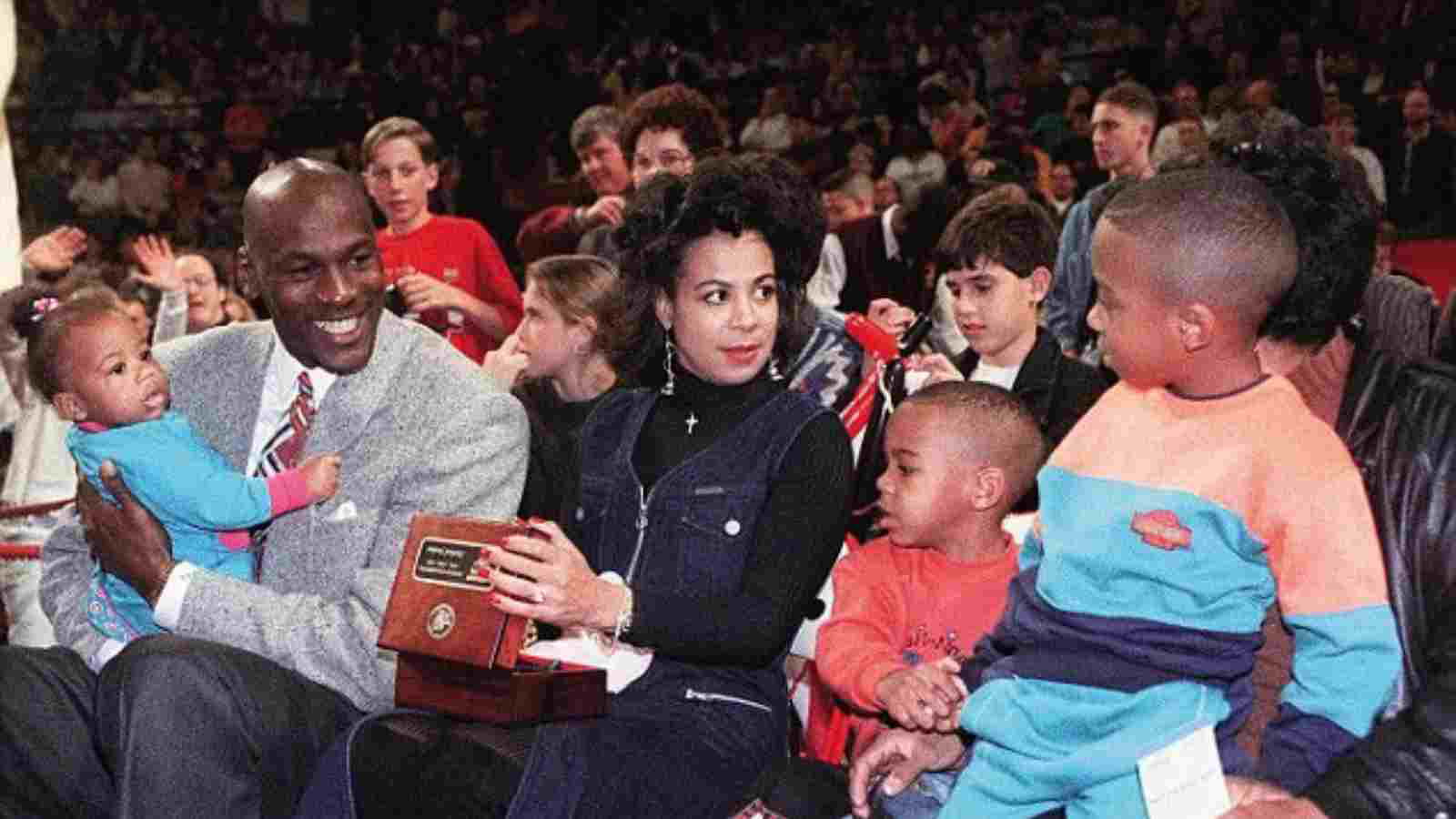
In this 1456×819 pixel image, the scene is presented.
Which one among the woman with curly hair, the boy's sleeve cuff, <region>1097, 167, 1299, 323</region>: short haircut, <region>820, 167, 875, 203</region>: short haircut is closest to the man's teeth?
the boy's sleeve cuff

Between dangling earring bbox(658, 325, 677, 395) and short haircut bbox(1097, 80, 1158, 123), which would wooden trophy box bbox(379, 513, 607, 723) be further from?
short haircut bbox(1097, 80, 1158, 123)

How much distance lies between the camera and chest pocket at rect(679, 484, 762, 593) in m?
3.10

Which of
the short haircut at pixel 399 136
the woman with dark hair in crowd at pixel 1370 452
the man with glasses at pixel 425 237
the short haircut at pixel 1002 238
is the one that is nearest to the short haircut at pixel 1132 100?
the short haircut at pixel 1002 238

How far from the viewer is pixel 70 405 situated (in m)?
3.35

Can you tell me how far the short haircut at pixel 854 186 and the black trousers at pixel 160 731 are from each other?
7.54 metres

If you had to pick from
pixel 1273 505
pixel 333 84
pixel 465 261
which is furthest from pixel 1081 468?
pixel 333 84

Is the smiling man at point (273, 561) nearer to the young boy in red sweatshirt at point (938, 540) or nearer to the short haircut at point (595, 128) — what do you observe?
the young boy in red sweatshirt at point (938, 540)

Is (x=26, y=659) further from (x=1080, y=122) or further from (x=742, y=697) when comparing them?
(x=1080, y=122)

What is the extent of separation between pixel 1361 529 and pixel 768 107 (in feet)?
40.6

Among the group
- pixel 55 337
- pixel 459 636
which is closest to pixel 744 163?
pixel 459 636

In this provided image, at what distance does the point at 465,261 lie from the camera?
6480 mm

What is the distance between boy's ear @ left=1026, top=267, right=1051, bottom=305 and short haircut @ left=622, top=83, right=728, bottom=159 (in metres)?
1.35

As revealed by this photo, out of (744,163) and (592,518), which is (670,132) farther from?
(592,518)

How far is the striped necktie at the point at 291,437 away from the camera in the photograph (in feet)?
11.1
